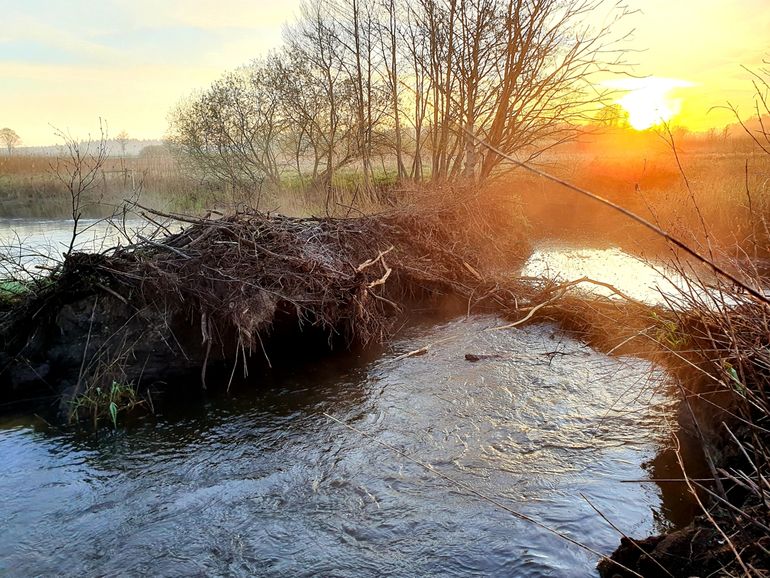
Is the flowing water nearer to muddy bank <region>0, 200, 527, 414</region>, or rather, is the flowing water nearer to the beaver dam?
the beaver dam

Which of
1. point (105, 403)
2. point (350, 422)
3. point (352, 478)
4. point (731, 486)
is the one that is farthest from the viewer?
point (105, 403)

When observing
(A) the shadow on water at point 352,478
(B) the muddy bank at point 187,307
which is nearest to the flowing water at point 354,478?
(A) the shadow on water at point 352,478

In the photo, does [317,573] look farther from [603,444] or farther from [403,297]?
[403,297]

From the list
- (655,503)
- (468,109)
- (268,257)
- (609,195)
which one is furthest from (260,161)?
(655,503)

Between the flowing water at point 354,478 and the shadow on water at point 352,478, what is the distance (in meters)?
0.02

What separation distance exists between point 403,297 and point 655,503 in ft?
21.1

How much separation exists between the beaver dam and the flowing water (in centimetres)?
2

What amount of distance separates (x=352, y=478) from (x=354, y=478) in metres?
0.02

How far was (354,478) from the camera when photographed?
480cm

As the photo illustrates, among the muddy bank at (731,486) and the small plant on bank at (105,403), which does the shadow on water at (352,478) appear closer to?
the small plant on bank at (105,403)

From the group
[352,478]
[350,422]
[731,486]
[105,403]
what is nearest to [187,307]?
[105,403]

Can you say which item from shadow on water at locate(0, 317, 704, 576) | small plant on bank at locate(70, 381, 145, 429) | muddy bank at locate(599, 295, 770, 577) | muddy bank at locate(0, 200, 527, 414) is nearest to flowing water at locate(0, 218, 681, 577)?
shadow on water at locate(0, 317, 704, 576)

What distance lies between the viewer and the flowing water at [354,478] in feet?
12.7

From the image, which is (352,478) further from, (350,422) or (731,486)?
(731,486)
